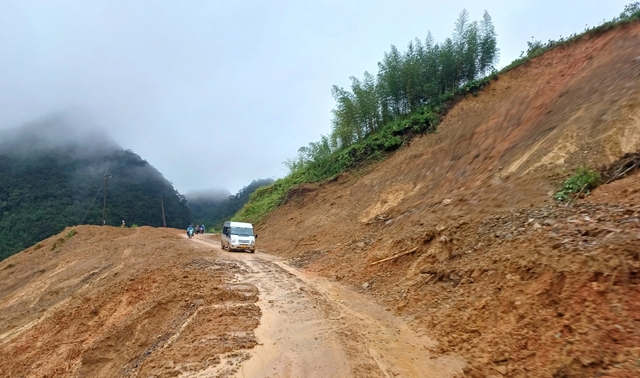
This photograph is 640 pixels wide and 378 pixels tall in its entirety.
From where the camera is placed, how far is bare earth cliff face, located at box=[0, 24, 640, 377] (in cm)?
521

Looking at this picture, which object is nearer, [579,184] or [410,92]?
[579,184]

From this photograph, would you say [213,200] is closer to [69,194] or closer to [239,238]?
[69,194]

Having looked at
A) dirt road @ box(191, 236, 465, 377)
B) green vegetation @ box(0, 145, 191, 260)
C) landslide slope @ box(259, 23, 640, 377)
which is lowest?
dirt road @ box(191, 236, 465, 377)

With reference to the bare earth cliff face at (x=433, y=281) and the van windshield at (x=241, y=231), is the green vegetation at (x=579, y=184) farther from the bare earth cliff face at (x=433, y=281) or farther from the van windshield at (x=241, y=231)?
the van windshield at (x=241, y=231)

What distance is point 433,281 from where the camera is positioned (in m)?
8.80

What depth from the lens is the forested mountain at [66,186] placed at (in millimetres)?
50281

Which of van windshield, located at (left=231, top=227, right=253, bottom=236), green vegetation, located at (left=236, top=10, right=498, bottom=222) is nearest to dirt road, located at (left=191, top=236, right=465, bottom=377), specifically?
van windshield, located at (left=231, top=227, right=253, bottom=236)

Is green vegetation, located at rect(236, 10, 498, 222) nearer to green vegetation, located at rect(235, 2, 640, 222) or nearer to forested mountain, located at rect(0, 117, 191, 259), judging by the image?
A: green vegetation, located at rect(235, 2, 640, 222)

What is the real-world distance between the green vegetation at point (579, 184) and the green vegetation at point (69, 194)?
184 feet

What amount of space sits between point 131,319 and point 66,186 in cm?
5977

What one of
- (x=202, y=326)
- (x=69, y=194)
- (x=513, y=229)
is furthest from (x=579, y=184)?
(x=69, y=194)

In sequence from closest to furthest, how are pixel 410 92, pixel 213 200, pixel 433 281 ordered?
pixel 433 281 → pixel 410 92 → pixel 213 200

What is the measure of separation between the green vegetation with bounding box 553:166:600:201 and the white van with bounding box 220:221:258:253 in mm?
16070

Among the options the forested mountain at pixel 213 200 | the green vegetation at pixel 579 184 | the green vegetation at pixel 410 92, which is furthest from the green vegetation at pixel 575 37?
the forested mountain at pixel 213 200
